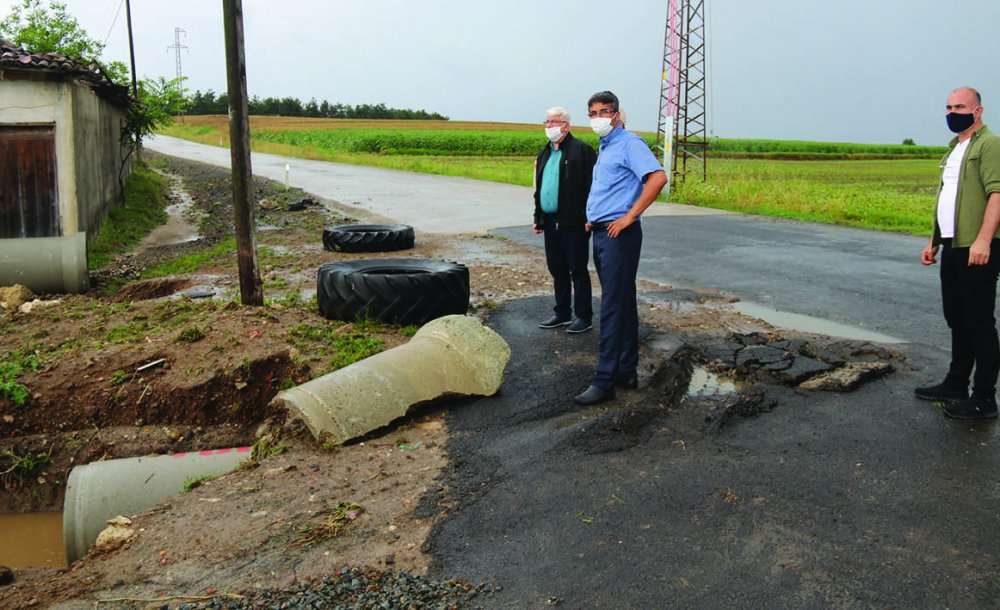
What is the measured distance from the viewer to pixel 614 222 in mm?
5742

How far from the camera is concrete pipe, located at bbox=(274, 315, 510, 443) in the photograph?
220 inches

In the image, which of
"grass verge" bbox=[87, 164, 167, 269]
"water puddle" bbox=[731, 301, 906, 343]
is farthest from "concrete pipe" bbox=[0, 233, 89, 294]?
"water puddle" bbox=[731, 301, 906, 343]

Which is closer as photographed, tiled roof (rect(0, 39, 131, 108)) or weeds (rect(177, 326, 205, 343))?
weeds (rect(177, 326, 205, 343))

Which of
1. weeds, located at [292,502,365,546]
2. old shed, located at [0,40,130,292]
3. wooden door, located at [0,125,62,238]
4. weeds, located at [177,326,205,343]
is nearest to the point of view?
weeds, located at [292,502,365,546]

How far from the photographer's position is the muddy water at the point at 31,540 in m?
5.91

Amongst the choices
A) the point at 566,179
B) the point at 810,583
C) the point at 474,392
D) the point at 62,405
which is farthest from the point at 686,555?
the point at 62,405

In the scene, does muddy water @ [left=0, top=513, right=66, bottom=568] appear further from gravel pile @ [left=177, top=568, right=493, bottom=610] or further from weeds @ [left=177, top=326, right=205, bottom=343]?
gravel pile @ [left=177, top=568, right=493, bottom=610]

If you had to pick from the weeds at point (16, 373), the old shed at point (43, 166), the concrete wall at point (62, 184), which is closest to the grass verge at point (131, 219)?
the concrete wall at point (62, 184)

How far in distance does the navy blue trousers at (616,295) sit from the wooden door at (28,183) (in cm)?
956

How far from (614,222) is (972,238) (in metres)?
2.23

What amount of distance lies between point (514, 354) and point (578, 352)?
21.8 inches

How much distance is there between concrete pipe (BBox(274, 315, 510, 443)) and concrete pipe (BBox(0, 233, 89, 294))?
6.88 metres

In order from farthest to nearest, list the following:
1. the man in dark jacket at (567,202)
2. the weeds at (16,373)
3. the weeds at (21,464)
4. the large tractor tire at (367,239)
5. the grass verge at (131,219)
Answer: the grass verge at (131,219) → the large tractor tire at (367,239) → the man in dark jacket at (567,202) → the weeds at (16,373) → the weeds at (21,464)

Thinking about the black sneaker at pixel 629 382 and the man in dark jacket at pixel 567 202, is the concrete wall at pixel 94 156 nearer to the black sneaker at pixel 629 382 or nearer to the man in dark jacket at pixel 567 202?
the man in dark jacket at pixel 567 202
